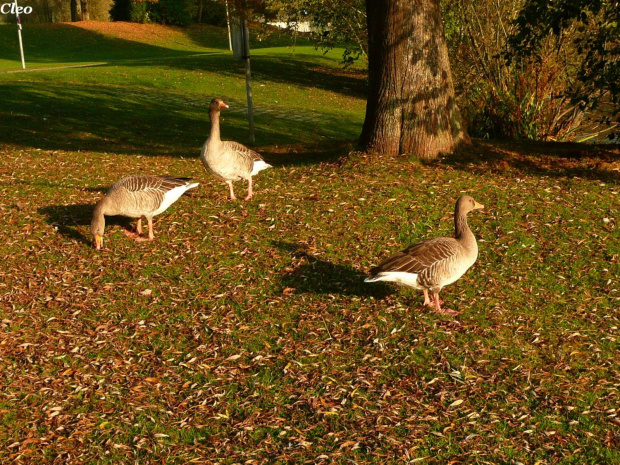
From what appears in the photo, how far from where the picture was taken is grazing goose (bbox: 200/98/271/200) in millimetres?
11188

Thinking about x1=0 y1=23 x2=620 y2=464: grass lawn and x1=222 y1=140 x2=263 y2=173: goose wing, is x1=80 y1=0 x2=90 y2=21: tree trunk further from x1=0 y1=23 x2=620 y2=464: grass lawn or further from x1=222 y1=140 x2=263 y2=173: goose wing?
x1=222 y1=140 x2=263 y2=173: goose wing

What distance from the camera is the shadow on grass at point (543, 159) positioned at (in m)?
13.6

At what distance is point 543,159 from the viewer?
14.4 metres

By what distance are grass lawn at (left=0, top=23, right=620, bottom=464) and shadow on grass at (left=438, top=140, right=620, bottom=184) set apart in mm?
70

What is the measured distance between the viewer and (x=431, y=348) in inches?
301

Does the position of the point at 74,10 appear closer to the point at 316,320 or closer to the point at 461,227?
the point at 316,320

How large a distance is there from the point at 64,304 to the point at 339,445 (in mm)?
4709

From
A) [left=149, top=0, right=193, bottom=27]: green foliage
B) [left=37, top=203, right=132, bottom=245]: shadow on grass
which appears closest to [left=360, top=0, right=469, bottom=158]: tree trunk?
[left=37, top=203, right=132, bottom=245]: shadow on grass

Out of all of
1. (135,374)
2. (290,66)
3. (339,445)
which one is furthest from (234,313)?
(290,66)

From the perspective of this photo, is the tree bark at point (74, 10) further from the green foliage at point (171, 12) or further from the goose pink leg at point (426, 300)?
the goose pink leg at point (426, 300)

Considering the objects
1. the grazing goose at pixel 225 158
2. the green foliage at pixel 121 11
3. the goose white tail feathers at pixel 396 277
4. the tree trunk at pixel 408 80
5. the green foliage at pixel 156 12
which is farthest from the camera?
the green foliage at pixel 121 11

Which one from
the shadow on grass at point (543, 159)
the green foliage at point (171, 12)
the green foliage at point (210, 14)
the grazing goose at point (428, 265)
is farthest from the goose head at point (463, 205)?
the green foliage at point (210, 14)

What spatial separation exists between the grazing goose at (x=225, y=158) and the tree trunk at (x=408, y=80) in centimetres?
334

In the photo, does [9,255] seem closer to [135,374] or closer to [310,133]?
[135,374]
